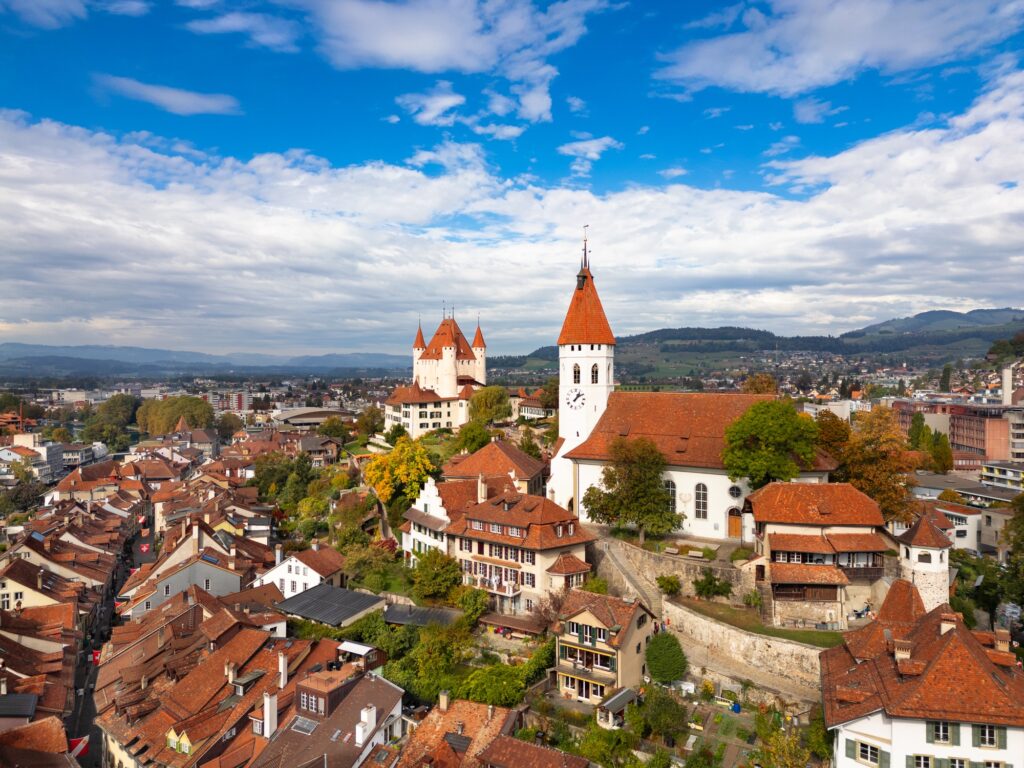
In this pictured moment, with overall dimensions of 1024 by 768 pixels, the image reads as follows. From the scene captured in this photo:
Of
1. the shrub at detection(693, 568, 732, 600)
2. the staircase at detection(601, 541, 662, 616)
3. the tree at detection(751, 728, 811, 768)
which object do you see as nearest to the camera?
the tree at detection(751, 728, 811, 768)

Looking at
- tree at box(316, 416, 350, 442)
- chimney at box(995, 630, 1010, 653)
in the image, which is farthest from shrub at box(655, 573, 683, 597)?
tree at box(316, 416, 350, 442)

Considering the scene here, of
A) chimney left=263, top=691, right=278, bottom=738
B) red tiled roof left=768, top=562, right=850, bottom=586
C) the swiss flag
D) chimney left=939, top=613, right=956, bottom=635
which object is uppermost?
chimney left=939, top=613, right=956, bottom=635

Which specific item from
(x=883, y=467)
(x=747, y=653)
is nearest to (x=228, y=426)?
(x=883, y=467)

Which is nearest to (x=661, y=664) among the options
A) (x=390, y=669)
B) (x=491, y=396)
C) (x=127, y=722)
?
(x=390, y=669)

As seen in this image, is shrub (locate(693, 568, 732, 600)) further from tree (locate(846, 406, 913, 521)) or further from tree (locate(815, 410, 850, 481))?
tree (locate(815, 410, 850, 481))

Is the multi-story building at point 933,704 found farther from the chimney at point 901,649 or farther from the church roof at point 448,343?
the church roof at point 448,343

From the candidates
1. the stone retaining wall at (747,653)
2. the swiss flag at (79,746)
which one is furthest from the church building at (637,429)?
the swiss flag at (79,746)
